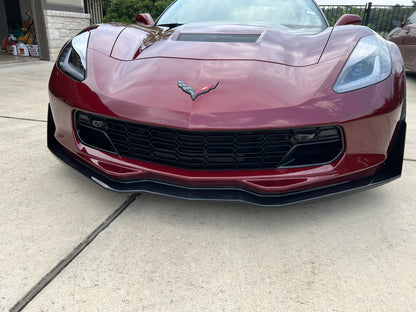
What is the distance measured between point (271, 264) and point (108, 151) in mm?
879

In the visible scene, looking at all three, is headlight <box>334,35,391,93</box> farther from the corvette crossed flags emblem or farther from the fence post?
the fence post

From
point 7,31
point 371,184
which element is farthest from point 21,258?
point 7,31

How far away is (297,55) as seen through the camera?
1.64 meters

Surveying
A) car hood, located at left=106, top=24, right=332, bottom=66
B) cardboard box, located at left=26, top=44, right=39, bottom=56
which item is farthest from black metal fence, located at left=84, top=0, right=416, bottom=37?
car hood, located at left=106, top=24, right=332, bottom=66

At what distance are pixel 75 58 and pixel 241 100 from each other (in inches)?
37.3

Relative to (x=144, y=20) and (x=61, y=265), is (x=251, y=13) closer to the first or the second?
(x=144, y=20)

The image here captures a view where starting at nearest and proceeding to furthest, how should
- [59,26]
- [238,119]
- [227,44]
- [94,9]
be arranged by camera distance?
[238,119], [227,44], [59,26], [94,9]

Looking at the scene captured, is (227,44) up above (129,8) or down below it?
above

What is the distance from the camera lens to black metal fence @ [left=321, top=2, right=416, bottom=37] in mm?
13938

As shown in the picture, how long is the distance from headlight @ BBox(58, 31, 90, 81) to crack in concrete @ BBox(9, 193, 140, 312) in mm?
668

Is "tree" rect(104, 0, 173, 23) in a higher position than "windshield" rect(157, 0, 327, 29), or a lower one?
lower

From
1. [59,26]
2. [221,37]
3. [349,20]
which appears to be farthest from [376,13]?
[221,37]

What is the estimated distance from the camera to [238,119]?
1.33 m

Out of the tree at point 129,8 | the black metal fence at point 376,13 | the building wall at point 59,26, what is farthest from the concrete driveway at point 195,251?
the black metal fence at point 376,13
